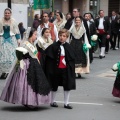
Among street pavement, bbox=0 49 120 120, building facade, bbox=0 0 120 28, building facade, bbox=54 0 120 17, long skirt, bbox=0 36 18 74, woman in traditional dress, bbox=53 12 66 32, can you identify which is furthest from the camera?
building facade, bbox=54 0 120 17

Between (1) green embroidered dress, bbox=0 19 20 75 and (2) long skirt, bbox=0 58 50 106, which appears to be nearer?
(2) long skirt, bbox=0 58 50 106

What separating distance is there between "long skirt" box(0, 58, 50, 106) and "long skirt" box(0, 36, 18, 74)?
3.93m

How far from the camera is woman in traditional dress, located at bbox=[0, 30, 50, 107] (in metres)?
8.23

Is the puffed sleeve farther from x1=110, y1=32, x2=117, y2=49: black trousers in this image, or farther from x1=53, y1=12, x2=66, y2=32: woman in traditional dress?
x1=110, y1=32, x2=117, y2=49: black trousers

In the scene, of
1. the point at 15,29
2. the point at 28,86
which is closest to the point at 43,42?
the point at 15,29

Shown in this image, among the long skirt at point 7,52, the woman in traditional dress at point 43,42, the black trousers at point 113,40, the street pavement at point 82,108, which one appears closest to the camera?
the street pavement at point 82,108

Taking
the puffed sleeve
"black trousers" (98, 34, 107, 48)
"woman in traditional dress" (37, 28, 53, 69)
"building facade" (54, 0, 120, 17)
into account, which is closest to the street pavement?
"woman in traditional dress" (37, 28, 53, 69)

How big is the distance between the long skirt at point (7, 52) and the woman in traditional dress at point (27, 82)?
3.90 metres

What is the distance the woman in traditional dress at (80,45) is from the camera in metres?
12.6

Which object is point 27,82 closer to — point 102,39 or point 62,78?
point 62,78

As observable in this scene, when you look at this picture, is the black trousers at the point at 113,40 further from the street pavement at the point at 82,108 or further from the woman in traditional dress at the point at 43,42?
the woman in traditional dress at the point at 43,42

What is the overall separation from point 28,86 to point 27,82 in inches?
3.2

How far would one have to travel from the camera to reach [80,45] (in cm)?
1272

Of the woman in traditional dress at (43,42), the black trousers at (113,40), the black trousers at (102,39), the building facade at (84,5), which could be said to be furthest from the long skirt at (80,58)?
the building facade at (84,5)
